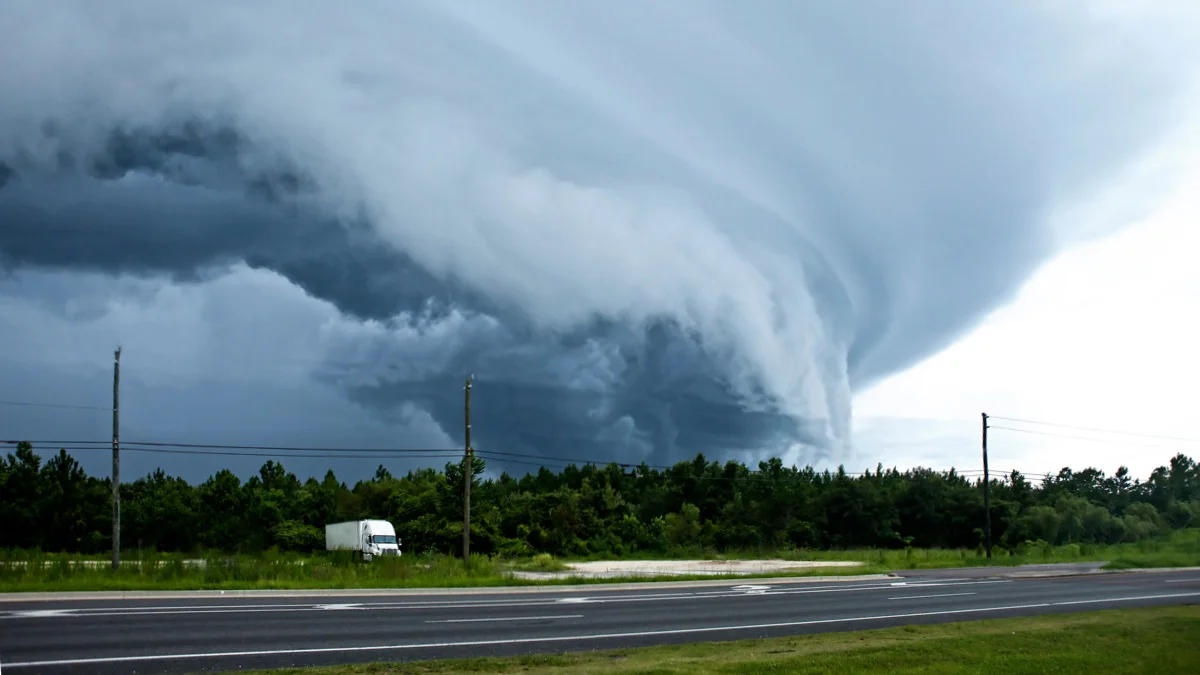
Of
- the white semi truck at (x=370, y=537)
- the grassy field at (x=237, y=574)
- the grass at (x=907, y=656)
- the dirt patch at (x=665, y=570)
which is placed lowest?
the dirt patch at (x=665, y=570)

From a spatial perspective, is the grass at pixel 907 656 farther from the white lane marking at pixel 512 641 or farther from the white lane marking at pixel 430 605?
the white lane marking at pixel 430 605

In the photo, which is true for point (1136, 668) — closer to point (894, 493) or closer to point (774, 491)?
point (774, 491)

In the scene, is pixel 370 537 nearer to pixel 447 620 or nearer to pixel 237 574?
pixel 237 574

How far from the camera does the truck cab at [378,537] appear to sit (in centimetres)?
5581

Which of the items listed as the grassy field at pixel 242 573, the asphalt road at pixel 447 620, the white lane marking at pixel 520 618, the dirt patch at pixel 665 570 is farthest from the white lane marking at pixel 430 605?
the dirt patch at pixel 665 570

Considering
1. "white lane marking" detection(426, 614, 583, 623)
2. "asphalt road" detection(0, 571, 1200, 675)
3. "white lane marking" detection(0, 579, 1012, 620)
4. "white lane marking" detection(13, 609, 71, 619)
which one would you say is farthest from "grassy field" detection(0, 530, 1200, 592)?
Result: "white lane marking" detection(426, 614, 583, 623)

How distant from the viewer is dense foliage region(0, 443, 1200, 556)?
65000 mm

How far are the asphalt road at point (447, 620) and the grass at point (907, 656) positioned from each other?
1.32 meters

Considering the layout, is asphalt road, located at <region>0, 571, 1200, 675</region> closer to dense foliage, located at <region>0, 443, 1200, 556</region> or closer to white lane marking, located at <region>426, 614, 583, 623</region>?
white lane marking, located at <region>426, 614, 583, 623</region>

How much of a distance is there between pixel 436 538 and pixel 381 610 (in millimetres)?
38586

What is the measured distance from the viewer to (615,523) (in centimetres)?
7556

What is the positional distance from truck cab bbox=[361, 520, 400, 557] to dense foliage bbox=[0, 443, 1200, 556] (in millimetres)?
2686

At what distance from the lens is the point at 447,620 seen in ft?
64.1

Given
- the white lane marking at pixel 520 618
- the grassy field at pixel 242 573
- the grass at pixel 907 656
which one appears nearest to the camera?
the grass at pixel 907 656
